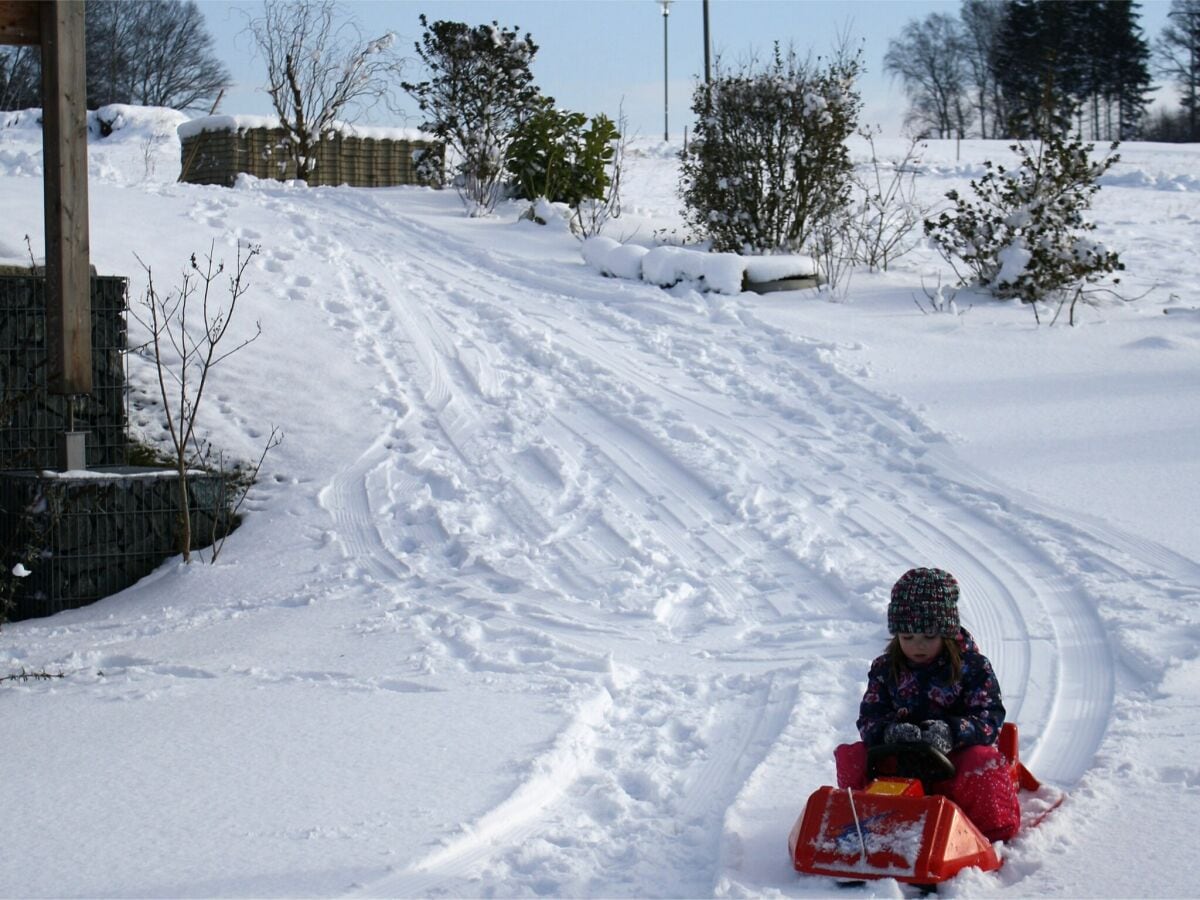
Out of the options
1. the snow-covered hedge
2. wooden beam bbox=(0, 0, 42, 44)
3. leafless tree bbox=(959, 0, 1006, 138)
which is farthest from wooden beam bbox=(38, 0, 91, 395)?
leafless tree bbox=(959, 0, 1006, 138)

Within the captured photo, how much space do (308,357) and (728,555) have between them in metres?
3.94

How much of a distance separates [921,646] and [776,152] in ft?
28.6

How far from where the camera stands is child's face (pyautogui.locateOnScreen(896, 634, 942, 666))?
12.2 ft

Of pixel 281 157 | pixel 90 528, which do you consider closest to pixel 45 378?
pixel 90 528

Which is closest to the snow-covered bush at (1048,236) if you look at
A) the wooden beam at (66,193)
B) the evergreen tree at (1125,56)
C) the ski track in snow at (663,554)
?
the ski track in snow at (663,554)

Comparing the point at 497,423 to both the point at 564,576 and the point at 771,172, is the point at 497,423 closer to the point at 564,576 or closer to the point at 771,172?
the point at 564,576

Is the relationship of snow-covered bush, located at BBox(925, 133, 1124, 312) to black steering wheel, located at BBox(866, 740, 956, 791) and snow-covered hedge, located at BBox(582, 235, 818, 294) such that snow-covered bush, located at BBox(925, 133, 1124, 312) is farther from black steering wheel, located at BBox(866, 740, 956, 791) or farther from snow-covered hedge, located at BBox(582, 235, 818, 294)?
black steering wheel, located at BBox(866, 740, 956, 791)

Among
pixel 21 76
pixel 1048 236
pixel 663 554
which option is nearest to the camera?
pixel 663 554

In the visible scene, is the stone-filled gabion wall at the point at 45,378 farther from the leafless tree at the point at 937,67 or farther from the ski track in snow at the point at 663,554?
the leafless tree at the point at 937,67

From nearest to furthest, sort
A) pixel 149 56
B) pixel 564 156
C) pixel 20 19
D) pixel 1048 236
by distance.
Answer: pixel 20 19 → pixel 1048 236 → pixel 564 156 → pixel 149 56

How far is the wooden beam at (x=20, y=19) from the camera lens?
527cm

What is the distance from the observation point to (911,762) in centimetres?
356

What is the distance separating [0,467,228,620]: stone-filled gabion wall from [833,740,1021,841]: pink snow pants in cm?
434

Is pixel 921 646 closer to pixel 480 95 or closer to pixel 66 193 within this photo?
pixel 66 193
